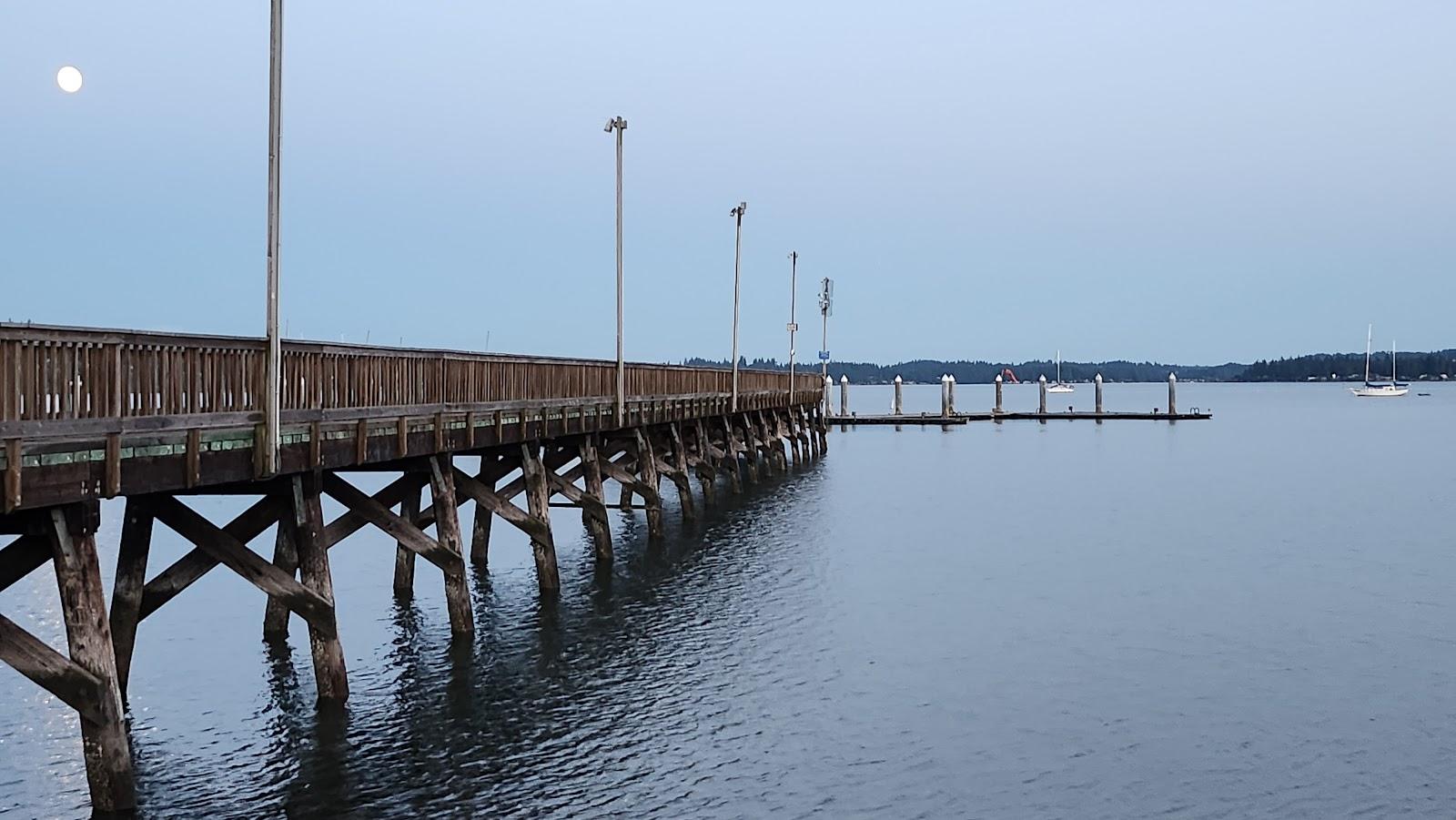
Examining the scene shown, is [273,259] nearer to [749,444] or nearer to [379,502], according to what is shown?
[379,502]

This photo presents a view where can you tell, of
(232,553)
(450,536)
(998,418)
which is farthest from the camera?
(998,418)

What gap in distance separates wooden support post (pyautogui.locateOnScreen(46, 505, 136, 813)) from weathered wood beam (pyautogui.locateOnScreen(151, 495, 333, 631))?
1748 mm

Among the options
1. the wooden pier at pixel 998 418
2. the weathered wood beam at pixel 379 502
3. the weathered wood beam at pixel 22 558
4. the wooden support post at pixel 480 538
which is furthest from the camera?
the wooden pier at pixel 998 418

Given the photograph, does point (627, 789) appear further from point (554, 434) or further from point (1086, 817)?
point (554, 434)

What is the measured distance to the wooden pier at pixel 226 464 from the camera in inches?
443

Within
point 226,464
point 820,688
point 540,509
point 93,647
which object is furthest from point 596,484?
point 93,647

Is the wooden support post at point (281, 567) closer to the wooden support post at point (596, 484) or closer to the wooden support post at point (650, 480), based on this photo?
the wooden support post at point (596, 484)

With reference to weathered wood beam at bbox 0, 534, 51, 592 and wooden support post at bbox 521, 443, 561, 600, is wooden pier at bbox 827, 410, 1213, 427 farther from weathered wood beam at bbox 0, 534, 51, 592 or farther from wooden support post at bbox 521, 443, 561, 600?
weathered wood beam at bbox 0, 534, 51, 592

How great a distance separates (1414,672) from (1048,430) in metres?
74.5

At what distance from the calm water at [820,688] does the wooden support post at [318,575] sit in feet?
1.25

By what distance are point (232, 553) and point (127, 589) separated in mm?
2132

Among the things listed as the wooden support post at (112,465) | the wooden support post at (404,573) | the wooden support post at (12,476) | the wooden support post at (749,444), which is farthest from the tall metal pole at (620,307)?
the wooden support post at (12,476)

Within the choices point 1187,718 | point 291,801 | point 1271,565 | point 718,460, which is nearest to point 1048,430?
point 718,460

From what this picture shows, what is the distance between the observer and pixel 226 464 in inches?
541
